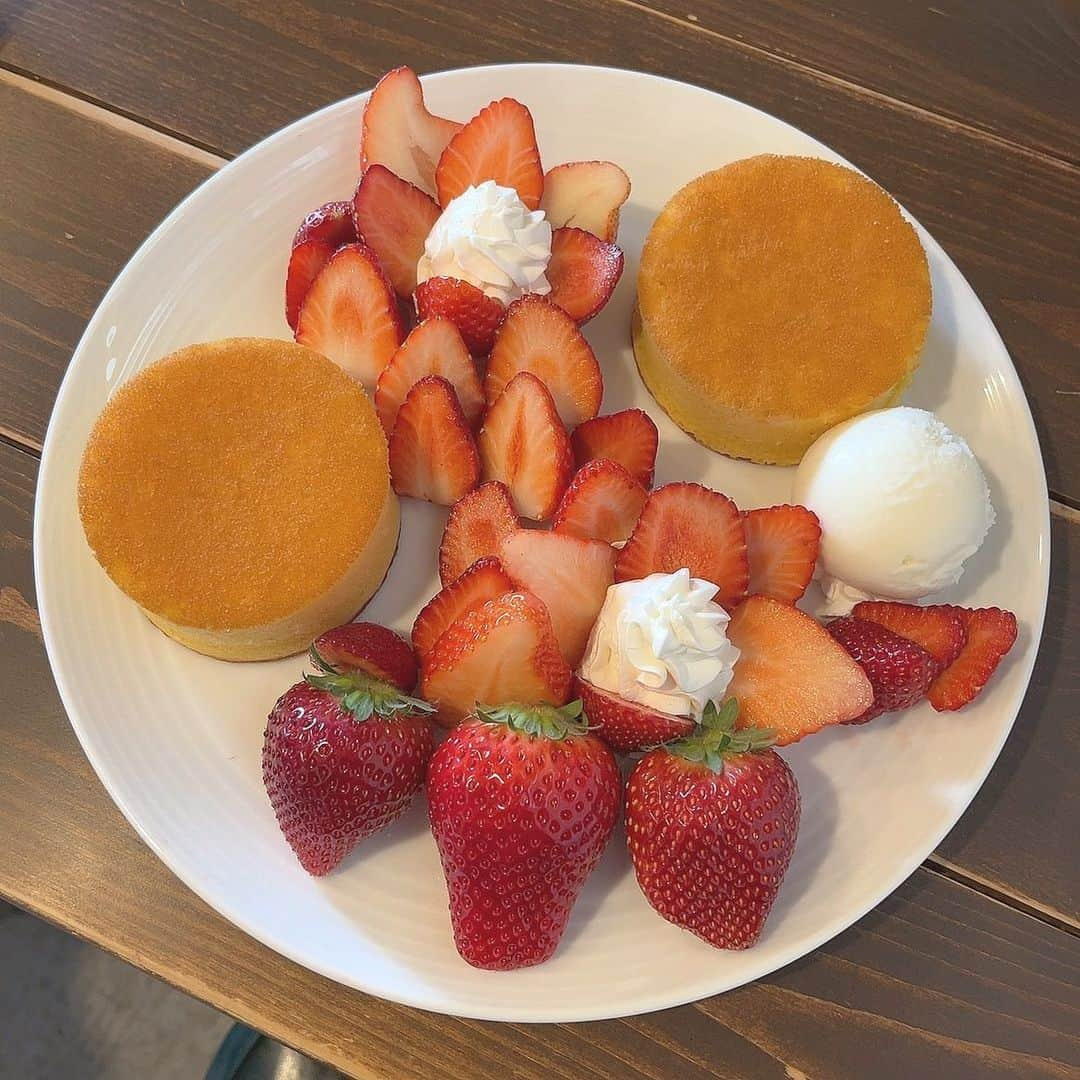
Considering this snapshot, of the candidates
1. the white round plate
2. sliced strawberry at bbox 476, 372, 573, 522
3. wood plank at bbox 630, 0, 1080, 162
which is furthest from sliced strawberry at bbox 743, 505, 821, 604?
wood plank at bbox 630, 0, 1080, 162

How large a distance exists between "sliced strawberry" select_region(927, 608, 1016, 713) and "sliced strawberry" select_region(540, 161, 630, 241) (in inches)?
28.1

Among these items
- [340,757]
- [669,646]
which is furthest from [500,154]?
[340,757]

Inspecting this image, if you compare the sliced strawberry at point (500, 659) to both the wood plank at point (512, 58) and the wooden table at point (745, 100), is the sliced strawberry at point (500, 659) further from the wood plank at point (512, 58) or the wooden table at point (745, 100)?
the wood plank at point (512, 58)

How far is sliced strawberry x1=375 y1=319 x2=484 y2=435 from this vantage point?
133 cm

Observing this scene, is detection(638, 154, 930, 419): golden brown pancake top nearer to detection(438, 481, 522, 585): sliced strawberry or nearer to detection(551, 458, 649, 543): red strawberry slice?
detection(551, 458, 649, 543): red strawberry slice

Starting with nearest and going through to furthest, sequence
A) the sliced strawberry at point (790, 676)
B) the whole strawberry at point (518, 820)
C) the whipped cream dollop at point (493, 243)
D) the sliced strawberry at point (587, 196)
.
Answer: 1. the whole strawberry at point (518, 820)
2. the sliced strawberry at point (790, 676)
3. the whipped cream dollop at point (493, 243)
4. the sliced strawberry at point (587, 196)

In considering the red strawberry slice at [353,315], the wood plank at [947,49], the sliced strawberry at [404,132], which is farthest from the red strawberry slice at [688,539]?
the wood plank at [947,49]

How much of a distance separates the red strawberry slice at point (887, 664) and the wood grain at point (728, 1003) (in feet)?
0.90

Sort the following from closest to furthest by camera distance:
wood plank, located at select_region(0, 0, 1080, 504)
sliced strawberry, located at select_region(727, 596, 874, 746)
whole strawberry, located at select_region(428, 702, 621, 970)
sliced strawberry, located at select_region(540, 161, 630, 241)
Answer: whole strawberry, located at select_region(428, 702, 621, 970) < sliced strawberry, located at select_region(727, 596, 874, 746) < sliced strawberry, located at select_region(540, 161, 630, 241) < wood plank, located at select_region(0, 0, 1080, 504)

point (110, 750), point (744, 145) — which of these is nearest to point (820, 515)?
point (744, 145)

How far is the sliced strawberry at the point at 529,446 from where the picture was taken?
1296mm

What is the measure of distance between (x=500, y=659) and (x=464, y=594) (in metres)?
0.11

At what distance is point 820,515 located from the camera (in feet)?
4.35

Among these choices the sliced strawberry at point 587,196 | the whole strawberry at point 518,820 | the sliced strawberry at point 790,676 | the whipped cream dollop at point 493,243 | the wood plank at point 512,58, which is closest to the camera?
the whole strawberry at point 518,820
